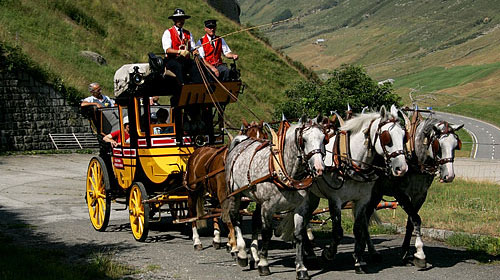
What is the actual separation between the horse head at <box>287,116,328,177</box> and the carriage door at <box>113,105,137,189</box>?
4.51m

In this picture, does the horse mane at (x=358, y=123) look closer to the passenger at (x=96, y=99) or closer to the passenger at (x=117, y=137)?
the passenger at (x=117, y=137)

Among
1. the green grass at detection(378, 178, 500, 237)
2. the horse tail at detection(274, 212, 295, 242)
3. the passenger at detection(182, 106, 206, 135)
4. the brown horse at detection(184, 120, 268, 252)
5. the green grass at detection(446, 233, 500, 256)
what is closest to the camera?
the horse tail at detection(274, 212, 295, 242)

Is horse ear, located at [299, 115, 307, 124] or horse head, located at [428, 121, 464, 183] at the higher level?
horse ear, located at [299, 115, 307, 124]

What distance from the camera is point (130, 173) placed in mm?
13367

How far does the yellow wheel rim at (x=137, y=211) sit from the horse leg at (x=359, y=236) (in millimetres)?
4185

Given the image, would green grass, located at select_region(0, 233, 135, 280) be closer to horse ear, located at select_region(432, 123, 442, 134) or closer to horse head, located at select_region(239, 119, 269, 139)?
horse head, located at select_region(239, 119, 269, 139)

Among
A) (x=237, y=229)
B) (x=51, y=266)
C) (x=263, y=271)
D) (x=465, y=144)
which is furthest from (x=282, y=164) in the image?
(x=465, y=144)

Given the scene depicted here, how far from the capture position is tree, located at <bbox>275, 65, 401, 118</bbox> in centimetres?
3628

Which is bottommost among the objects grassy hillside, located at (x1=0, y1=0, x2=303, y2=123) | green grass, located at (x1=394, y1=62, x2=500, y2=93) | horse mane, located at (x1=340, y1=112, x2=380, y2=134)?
horse mane, located at (x1=340, y1=112, x2=380, y2=134)

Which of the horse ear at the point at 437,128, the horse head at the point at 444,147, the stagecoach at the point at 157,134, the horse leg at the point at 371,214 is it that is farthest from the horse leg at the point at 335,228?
the stagecoach at the point at 157,134

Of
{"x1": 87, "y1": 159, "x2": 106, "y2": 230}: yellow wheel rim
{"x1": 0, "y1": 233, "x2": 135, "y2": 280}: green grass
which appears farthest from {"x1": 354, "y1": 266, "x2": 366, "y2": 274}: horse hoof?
{"x1": 87, "y1": 159, "x2": 106, "y2": 230}: yellow wheel rim

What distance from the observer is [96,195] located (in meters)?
14.3

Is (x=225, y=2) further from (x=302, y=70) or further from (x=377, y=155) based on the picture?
(x=377, y=155)

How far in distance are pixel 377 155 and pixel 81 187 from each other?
42.3 ft
